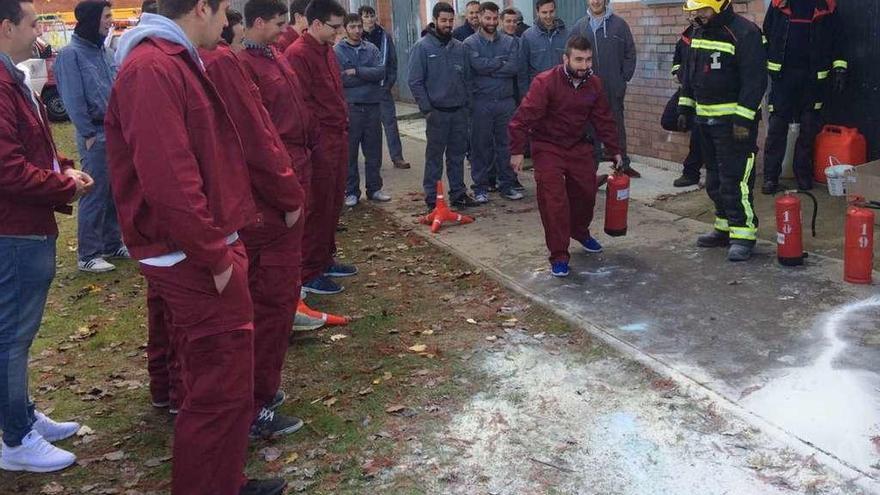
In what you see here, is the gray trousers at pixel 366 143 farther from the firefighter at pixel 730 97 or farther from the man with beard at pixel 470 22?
the firefighter at pixel 730 97

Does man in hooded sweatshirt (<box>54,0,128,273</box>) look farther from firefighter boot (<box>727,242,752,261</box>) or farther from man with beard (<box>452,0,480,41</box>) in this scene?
firefighter boot (<box>727,242,752,261</box>)

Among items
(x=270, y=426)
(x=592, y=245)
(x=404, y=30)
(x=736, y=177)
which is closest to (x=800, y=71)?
(x=736, y=177)

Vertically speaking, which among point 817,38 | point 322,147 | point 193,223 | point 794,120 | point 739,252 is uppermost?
point 817,38

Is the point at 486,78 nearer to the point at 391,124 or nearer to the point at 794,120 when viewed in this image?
the point at 391,124

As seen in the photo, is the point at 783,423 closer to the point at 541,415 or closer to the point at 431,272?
the point at 541,415

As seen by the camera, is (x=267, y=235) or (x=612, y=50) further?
(x=612, y=50)

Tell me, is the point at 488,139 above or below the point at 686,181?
above

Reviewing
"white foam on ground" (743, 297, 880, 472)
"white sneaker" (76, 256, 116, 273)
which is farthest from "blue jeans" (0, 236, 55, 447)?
"white sneaker" (76, 256, 116, 273)

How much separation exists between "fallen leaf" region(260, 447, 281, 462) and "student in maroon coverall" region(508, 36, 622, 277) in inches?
117

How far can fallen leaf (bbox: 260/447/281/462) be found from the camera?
4121 millimetres

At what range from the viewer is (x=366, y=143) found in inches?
375

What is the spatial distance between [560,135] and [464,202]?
2.54 meters

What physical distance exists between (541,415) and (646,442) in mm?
589

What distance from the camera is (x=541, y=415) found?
4.32 meters
